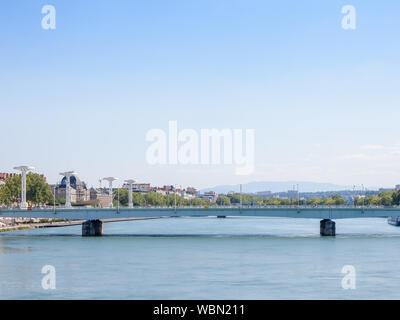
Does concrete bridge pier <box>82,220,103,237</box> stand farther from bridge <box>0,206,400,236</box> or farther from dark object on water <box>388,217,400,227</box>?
dark object on water <box>388,217,400,227</box>

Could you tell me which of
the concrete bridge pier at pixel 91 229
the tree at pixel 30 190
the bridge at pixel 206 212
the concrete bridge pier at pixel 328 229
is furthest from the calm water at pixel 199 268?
the tree at pixel 30 190

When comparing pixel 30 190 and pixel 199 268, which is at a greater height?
pixel 30 190

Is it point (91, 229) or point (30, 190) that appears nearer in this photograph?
point (91, 229)

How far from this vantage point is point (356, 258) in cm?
5912

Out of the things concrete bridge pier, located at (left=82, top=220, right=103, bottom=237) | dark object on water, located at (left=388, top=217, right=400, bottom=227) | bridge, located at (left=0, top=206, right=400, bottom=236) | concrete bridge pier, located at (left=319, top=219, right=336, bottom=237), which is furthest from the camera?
dark object on water, located at (left=388, top=217, right=400, bottom=227)

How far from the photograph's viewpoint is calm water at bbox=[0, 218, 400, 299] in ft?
133

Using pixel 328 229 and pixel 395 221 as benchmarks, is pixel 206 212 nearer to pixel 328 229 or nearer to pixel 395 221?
pixel 328 229

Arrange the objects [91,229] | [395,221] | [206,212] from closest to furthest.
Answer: [206,212], [91,229], [395,221]

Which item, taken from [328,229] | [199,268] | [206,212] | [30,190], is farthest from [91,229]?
[30,190]

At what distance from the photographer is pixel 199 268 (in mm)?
51750

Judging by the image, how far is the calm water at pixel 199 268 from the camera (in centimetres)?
4041

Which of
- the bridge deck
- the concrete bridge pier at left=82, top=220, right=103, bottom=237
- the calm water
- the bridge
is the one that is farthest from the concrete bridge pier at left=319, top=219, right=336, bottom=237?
the concrete bridge pier at left=82, top=220, right=103, bottom=237
